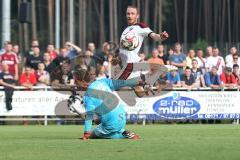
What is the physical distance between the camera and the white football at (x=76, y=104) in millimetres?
23391

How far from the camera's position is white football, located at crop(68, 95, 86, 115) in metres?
23.4

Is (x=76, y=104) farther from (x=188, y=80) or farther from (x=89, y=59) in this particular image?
(x=188, y=80)

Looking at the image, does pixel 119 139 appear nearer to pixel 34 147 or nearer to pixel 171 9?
pixel 34 147

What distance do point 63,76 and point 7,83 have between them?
1.82m

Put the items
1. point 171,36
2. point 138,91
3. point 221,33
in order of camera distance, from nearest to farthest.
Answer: point 138,91 → point 221,33 → point 171,36

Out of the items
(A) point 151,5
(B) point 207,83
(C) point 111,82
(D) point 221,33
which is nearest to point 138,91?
(C) point 111,82

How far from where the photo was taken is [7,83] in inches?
932

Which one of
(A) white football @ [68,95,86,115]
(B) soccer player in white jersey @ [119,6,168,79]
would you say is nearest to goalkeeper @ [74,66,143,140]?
(B) soccer player in white jersey @ [119,6,168,79]

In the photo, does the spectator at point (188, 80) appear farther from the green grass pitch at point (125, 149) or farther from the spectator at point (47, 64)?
the green grass pitch at point (125, 149)

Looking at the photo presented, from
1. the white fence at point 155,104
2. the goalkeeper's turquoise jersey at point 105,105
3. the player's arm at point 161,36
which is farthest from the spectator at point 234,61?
the player's arm at point 161,36

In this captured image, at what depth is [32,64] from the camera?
25.4 meters

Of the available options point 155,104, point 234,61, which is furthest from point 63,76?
point 234,61

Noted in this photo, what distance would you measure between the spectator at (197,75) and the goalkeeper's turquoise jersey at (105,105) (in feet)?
30.9

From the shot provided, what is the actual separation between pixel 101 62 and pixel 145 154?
44.1 ft
